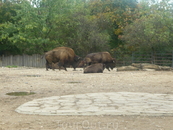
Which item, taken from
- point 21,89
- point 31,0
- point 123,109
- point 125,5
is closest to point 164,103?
point 123,109

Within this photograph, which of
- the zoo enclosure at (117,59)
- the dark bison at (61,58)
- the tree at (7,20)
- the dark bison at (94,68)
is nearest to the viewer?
the dark bison at (94,68)

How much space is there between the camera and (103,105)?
7320 mm

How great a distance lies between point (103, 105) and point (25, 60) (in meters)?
29.2

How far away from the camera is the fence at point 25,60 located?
35281mm

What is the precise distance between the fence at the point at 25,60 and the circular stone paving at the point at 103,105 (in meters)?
26.8

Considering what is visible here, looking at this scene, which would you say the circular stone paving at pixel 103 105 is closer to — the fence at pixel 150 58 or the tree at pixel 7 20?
the fence at pixel 150 58

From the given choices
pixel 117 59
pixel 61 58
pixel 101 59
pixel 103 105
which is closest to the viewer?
pixel 103 105

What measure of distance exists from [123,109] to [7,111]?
250 cm

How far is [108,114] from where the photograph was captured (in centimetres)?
635

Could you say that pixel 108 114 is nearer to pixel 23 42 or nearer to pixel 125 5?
pixel 23 42

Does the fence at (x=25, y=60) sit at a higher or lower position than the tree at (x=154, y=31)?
lower

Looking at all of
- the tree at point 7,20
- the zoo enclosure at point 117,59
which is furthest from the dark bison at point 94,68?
the tree at point 7,20

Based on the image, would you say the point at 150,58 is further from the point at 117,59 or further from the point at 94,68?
the point at 94,68

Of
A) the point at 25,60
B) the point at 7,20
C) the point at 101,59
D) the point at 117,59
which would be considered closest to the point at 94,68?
the point at 101,59
